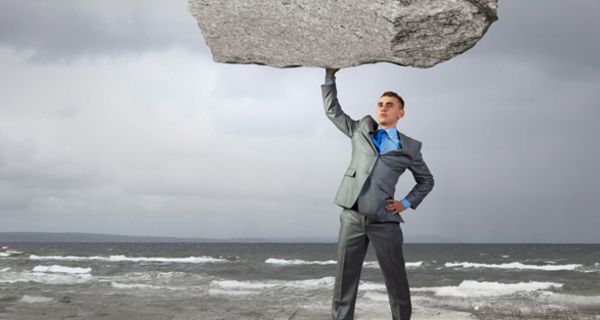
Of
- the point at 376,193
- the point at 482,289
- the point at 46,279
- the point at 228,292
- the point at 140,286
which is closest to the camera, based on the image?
the point at 376,193

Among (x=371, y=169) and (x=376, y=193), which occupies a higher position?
(x=371, y=169)

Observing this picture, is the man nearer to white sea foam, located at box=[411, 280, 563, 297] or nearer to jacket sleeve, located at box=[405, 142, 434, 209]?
jacket sleeve, located at box=[405, 142, 434, 209]

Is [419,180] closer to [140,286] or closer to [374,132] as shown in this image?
[374,132]

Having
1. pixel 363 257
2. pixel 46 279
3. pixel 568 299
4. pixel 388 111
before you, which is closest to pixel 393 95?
pixel 388 111

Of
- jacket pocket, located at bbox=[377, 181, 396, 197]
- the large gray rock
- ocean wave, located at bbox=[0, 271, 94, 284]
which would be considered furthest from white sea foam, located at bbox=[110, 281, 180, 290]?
jacket pocket, located at bbox=[377, 181, 396, 197]

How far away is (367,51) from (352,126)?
0.45 m

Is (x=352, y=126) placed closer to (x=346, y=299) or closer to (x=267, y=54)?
(x=267, y=54)

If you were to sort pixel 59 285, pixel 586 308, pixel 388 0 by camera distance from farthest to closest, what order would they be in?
pixel 59 285 < pixel 586 308 < pixel 388 0

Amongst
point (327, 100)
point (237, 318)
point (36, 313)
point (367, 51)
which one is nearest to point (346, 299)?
point (327, 100)

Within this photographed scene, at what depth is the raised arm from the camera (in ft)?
11.8

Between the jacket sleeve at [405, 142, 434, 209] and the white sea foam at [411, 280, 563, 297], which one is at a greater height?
the jacket sleeve at [405, 142, 434, 209]

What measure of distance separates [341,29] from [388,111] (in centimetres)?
55

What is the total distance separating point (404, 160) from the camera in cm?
355

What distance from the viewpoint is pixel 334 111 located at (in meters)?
3.60
